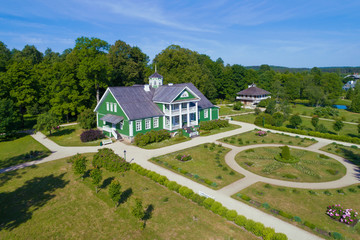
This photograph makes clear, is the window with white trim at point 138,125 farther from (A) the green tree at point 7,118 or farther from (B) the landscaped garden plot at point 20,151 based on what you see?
(A) the green tree at point 7,118

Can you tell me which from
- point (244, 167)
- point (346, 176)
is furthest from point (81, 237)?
point (346, 176)

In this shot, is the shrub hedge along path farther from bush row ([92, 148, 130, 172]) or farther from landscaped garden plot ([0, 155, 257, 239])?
bush row ([92, 148, 130, 172])

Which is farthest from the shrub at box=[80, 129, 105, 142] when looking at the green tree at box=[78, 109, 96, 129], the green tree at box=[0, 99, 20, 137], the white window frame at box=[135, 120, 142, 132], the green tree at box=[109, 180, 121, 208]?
the green tree at box=[109, 180, 121, 208]

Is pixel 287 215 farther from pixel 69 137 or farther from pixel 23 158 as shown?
pixel 69 137

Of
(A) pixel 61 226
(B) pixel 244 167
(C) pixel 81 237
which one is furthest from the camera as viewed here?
(B) pixel 244 167

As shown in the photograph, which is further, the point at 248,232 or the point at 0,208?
the point at 0,208

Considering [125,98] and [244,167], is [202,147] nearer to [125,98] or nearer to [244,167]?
[244,167]
